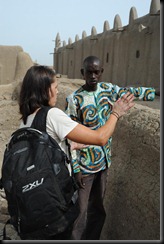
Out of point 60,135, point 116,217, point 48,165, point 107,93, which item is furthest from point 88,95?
point 116,217

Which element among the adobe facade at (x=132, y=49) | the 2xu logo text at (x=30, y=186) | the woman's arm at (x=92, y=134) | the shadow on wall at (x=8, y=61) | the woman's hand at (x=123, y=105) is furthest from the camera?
the shadow on wall at (x=8, y=61)

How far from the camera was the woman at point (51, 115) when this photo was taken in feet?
4.77

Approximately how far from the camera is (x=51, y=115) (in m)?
1.45

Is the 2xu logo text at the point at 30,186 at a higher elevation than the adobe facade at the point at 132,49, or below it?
below

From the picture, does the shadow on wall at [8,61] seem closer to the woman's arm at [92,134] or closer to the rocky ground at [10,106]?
the rocky ground at [10,106]

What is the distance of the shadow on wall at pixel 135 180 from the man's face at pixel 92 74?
0.58 metres

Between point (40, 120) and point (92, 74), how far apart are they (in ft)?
2.62

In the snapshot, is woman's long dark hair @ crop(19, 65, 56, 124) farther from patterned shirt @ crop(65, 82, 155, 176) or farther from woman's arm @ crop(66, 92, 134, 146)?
patterned shirt @ crop(65, 82, 155, 176)

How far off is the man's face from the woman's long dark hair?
0.62 meters

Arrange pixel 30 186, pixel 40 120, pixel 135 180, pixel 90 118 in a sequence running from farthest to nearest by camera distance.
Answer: pixel 135 180, pixel 90 118, pixel 40 120, pixel 30 186

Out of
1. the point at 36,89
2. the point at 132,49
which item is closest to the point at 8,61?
the point at 132,49

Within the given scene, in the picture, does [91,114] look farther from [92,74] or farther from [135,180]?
[135,180]

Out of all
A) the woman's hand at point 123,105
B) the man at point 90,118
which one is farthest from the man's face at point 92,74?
the woman's hand at point 123,105

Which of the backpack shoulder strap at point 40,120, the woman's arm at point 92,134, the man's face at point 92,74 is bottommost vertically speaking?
the woman's arm at point 92,134
